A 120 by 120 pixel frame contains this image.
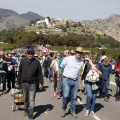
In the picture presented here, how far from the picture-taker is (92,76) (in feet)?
30.4

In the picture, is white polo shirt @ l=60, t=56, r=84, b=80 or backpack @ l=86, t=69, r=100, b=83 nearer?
white polo shirt @ l=60, t=56, r=84, b=80

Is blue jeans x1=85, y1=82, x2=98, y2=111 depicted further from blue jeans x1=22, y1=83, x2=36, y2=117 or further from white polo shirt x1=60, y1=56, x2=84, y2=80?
blue jeans x1=22, y1=83, x2=36, y2=117

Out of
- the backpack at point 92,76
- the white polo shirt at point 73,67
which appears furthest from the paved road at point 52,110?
the white polo shirt at point 73,67

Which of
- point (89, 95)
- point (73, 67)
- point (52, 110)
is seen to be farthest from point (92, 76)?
point (52, 110)

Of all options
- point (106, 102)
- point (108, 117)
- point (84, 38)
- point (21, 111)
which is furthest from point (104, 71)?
point (84, 38)

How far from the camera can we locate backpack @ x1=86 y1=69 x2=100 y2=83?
30.2 feet

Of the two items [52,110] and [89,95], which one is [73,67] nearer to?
[89,95]

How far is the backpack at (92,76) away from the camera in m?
9.21

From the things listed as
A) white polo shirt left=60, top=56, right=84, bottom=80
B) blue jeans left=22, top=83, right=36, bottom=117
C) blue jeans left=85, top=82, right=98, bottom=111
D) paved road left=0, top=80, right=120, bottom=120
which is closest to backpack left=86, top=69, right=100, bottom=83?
blue jeans left=85, top=82, right=98, bottom=111

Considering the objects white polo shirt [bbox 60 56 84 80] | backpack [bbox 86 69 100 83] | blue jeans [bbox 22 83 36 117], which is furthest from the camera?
backpack [bbox 86 69 100 83]

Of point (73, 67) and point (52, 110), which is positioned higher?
point (73, 67)

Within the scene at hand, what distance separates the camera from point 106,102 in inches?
471

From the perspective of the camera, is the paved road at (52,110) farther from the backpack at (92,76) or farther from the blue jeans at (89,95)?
the backpack at (92,76)

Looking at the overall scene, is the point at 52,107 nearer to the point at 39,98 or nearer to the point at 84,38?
the point at 39,98
